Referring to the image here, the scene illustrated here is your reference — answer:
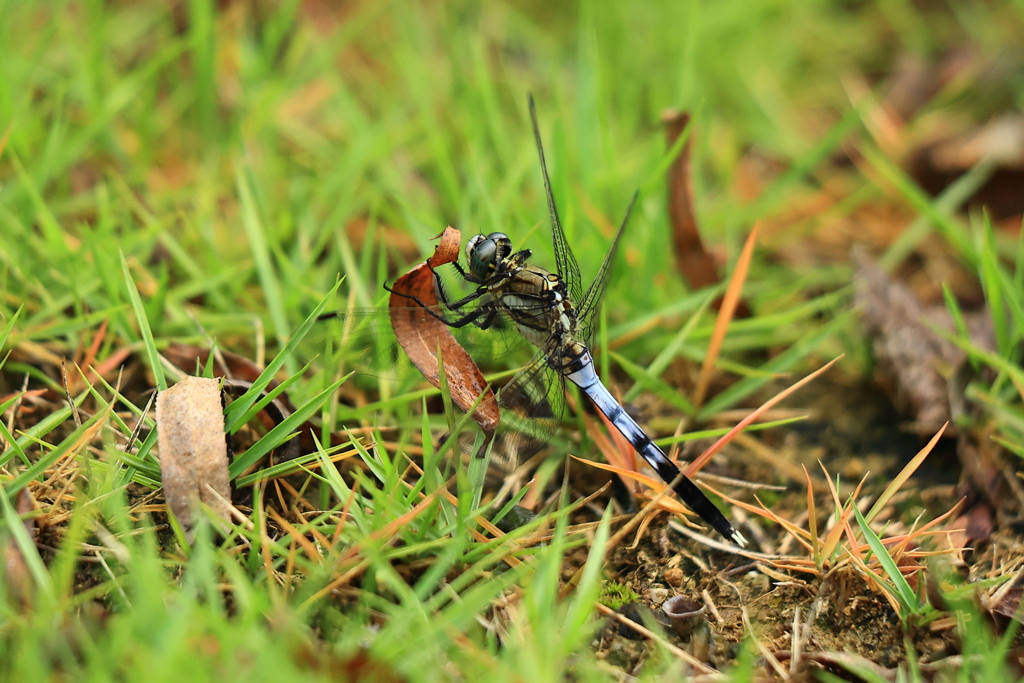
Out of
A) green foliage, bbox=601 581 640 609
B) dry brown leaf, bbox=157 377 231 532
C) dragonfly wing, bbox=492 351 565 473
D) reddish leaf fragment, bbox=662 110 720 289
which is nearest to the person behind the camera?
dry brown leaf, bbox=157 377 231 532

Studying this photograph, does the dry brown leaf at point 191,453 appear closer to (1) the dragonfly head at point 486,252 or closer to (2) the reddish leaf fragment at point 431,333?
(2) the reddish leaf fragment at point 431,333

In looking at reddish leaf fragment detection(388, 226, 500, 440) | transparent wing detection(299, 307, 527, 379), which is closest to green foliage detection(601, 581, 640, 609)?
reddish leaf fragment detection(388, 226, 500, 440)

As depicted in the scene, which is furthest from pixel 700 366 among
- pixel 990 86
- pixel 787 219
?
pixel 990 86

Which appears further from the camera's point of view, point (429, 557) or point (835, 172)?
point (835, 172)

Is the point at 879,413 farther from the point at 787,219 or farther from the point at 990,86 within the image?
the point at 990,86

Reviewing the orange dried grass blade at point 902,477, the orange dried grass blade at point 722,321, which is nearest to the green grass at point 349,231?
the orange dried grass blade at point 722,321

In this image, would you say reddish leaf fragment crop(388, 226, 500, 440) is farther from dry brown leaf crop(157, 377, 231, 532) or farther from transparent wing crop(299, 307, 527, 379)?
dry brown leaf crop(157, 377, 231, 532)
